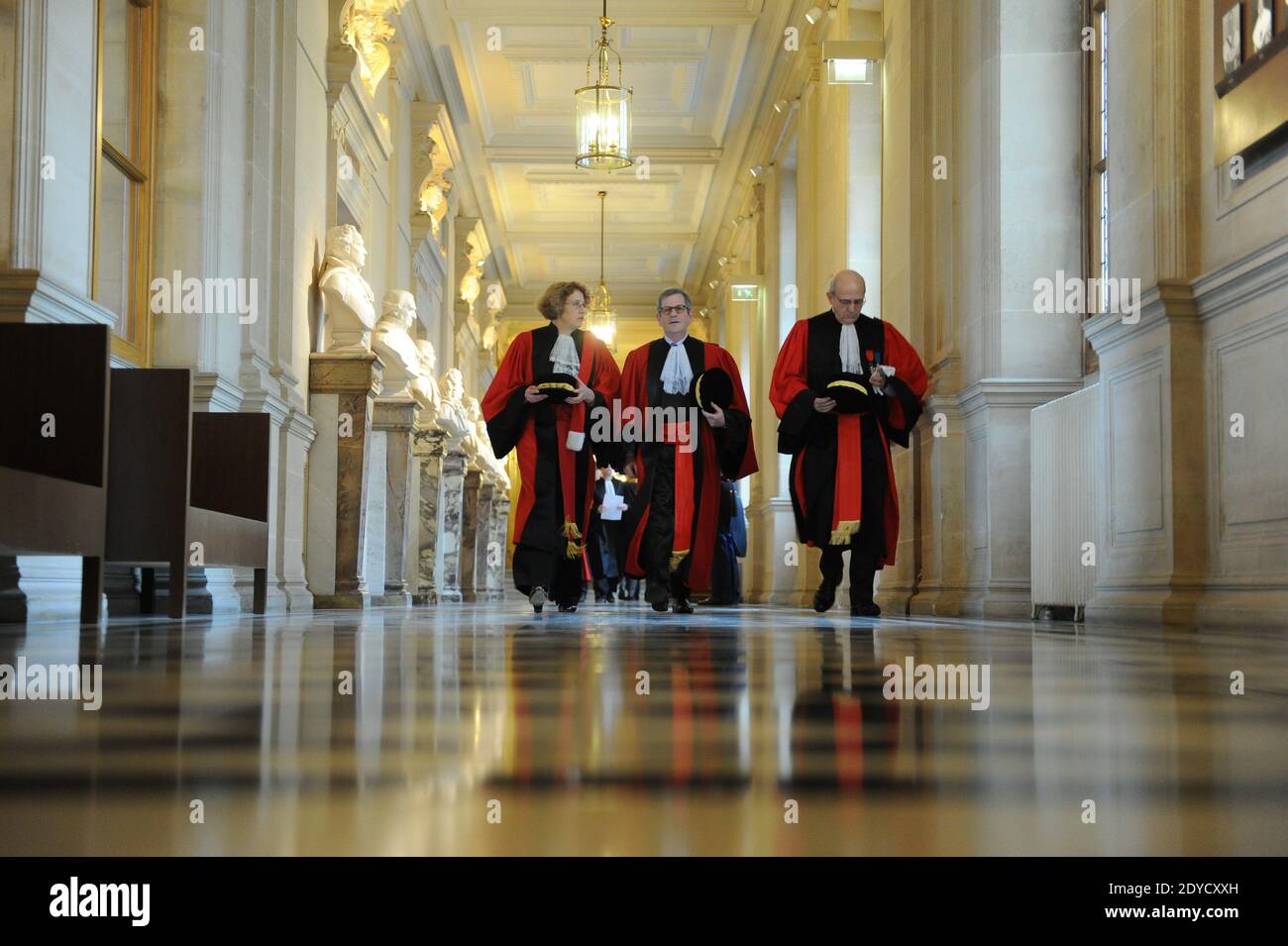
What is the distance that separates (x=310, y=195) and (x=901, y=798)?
394 inches

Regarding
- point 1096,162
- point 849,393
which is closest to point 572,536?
point 849,393

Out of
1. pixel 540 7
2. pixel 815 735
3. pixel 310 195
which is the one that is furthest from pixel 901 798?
pixel 540 7

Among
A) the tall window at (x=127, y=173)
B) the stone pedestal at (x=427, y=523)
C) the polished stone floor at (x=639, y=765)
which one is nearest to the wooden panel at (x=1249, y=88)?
the polished stone floor at (x=639, y=765)

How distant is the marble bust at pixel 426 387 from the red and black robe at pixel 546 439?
4866mm

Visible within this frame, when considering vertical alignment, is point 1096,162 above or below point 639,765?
above

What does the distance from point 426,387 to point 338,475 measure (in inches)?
124

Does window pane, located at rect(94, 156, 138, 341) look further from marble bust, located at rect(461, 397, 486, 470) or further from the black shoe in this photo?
marble bust, located at rect(461, 397, 486, 470)

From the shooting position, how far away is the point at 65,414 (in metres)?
4.92

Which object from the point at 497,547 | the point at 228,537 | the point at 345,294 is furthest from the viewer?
the point at 497,547

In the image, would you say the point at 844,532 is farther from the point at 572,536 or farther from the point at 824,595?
the point at 572,536

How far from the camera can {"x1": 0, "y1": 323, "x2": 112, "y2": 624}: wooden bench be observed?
4852 mm

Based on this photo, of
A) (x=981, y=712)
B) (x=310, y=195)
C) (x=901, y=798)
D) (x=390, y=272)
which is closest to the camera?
(x=901, y=798)

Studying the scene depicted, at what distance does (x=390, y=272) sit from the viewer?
14.9 metres
